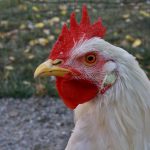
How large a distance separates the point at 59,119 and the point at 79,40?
2315 millimetres

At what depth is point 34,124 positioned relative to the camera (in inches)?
178

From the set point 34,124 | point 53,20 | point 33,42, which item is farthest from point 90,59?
point 53,20

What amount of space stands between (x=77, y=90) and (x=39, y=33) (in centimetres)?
406

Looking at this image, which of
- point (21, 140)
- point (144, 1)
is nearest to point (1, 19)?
point (144, 1)

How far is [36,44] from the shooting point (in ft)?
19.9

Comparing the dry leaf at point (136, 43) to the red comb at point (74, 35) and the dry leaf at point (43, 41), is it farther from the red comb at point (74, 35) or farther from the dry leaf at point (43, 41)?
the red comb at point (74, 35)

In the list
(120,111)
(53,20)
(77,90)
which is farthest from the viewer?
(53,20)

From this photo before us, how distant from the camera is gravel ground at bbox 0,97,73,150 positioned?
425cm

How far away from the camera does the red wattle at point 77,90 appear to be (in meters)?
2.29

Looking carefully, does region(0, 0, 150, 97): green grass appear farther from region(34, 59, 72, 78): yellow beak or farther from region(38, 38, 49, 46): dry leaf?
region(34, 59, 72, 78): yellow beak

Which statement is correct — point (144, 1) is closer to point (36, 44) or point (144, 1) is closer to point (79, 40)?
point (36, 44)

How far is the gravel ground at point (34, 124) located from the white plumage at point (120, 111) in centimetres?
194

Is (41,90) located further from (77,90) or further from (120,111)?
(120,111)

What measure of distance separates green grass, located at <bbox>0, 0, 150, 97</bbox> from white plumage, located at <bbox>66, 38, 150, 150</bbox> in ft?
8.80
